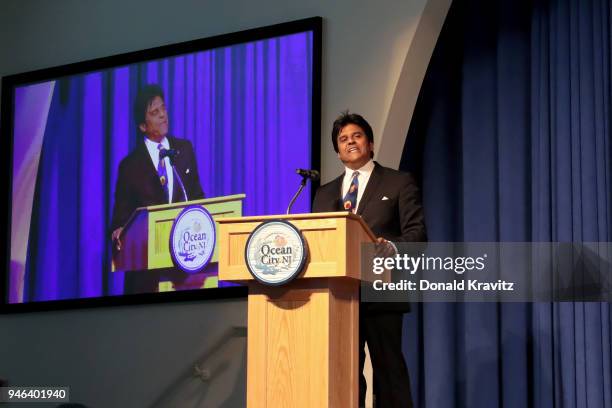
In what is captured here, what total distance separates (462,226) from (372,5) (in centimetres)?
122

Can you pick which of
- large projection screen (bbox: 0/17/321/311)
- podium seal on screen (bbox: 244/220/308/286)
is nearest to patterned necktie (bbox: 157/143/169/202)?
large projection screen (bbox: 0/17/321/311)

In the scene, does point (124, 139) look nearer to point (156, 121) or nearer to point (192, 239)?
point (156, 121)

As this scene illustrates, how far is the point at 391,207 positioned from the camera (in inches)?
156

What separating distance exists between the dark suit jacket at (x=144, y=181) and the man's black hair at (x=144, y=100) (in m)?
0.15

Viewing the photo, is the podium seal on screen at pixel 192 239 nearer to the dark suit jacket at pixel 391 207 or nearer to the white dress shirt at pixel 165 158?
the white dress shirt at pixel 165 158

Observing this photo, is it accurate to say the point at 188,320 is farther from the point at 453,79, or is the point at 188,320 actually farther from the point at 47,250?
the point at 453,79

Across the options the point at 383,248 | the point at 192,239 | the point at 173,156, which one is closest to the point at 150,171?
the point at 173,156

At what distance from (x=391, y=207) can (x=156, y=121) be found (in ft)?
→ 7.10

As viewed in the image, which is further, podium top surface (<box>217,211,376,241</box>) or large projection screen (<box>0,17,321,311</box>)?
large projection screen (<box>0,17,321,311</box>)

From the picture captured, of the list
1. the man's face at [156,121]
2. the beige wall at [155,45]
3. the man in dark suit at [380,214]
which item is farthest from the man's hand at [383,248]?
the man's face at [156,121]

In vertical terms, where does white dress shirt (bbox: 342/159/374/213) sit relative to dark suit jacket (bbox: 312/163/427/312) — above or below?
above

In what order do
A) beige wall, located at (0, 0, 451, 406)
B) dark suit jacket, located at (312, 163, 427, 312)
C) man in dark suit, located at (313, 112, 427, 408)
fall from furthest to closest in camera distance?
beige wall, located at (0, 0, 451, 406)
dark suit jacket, located at (312, 163, 427, 312)
man in dark suit, located at (313, 112, 427, 408)

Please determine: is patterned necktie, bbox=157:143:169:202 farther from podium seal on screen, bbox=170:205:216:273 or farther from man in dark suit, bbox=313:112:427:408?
man in dark suit, bbox=313:112:427:408

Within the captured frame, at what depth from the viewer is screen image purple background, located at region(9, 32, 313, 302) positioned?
5.25 m
